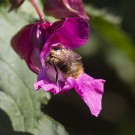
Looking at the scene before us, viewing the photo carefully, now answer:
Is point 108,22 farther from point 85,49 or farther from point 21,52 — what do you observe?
point 85,49

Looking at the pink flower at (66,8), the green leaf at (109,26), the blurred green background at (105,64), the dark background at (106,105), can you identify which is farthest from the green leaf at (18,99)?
the dark background at (106,105)

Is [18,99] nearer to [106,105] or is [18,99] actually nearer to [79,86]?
[79,86]

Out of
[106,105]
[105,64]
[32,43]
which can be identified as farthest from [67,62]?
[106,105]

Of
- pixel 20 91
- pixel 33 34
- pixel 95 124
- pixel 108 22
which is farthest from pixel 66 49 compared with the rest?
pixel 95 124

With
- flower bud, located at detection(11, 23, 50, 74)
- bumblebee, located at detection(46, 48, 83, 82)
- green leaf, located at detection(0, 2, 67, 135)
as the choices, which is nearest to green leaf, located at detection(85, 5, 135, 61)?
green leaf, located at detection(0, 2, 67, 135)

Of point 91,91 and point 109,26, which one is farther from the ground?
point 91,91

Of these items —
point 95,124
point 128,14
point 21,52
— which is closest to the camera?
point 21,52
